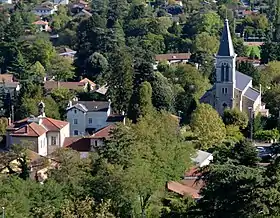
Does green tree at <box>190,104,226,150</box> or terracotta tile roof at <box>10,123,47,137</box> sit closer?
terracotta tile roof at <box>10,123,47,137</box>

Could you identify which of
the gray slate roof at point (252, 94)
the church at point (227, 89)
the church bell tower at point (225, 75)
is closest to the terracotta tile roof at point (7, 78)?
the church at point (227, 89)

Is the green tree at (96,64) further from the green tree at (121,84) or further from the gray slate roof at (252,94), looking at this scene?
the gray slate roof at (252,94)

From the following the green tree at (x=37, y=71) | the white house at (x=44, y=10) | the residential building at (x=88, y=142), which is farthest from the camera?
the white house at (x=44, y=10)

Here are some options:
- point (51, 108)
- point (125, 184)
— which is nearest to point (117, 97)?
point (51, 108)

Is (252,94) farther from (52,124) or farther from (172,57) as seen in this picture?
(172,57)

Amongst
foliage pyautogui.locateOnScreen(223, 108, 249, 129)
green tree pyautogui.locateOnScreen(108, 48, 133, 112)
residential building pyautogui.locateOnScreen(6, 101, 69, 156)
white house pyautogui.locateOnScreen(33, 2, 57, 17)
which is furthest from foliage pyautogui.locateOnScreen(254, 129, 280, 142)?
white house pyautogui.locateOnScreen(33, 2, 57, 17)

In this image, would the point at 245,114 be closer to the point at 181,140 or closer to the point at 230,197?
the point at 181,140

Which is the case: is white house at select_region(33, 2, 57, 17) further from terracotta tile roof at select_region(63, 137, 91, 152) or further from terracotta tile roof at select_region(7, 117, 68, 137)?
terracotta tile roof at select_region(63, 137, 91, 152)
